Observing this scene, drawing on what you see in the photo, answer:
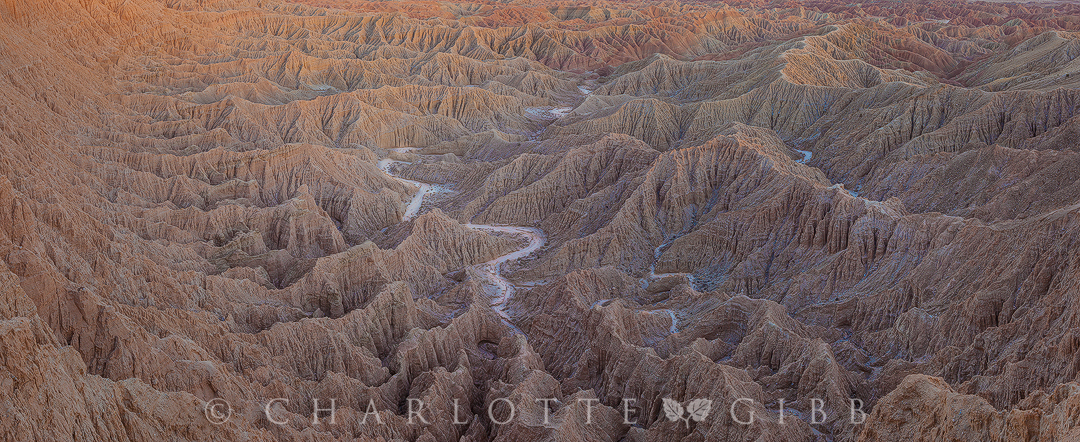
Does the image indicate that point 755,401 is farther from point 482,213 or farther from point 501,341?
point 482,213

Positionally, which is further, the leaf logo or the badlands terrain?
the leaf logo
